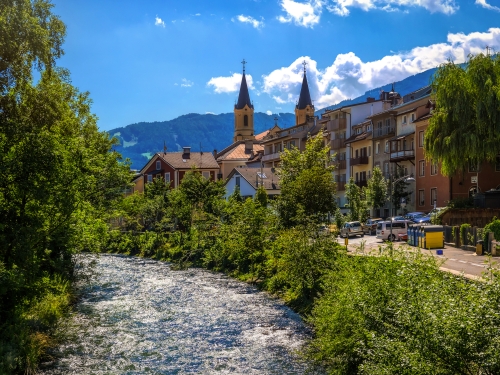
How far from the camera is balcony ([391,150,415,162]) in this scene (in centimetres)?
6394

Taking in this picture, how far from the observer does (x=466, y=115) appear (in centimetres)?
4672

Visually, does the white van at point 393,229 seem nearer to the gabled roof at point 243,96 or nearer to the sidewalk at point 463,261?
the sidewalk at point 463,261

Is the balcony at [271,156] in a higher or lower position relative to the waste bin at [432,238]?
higher

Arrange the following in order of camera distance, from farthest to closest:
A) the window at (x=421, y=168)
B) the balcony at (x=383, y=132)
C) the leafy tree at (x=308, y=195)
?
the balcony at (x=383, y=132)
the window at (x=421, y=168)
the leafy tree at (x=308, y=195)

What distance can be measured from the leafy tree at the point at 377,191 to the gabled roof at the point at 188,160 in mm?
39032

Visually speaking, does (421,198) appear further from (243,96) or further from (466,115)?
(243,96)

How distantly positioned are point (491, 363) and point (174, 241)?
45.5 meters

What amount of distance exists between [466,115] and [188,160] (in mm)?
58928

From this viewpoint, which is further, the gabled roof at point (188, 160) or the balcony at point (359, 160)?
the gabled roof at point (188, 160)

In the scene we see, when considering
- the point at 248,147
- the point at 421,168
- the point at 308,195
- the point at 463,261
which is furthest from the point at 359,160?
the point at 463,261

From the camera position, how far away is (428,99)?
64250mm

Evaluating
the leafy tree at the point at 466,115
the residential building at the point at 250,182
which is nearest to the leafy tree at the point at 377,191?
the leafy tree at the point at 466,115

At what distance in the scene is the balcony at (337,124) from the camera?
269 ft

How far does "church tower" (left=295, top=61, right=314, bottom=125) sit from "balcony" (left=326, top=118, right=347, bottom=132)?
62.6 m
